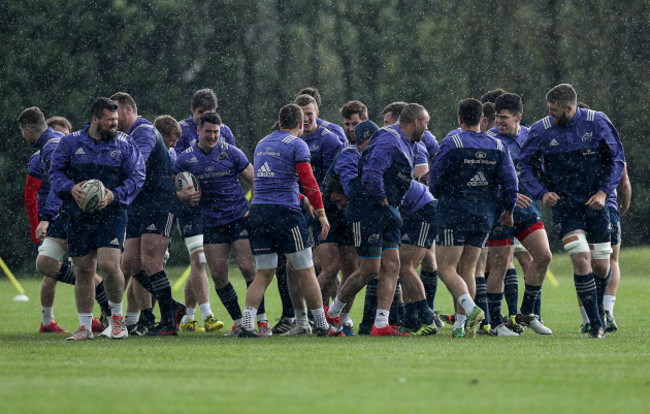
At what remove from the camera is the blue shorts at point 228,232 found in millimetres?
10602

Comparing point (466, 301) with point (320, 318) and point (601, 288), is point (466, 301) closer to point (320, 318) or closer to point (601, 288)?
point (320, 318)

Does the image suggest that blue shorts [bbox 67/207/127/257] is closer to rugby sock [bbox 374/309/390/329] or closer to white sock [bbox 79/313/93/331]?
white sock [bbox 79/313/93/331]

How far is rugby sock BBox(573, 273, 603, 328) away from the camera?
32.0 ft

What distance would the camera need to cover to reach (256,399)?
591cm

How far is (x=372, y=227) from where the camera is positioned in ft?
33.4

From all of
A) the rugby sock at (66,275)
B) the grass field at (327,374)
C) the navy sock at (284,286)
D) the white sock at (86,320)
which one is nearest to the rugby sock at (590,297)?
the grass field at (327,374)

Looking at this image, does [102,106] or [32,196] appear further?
[32,196]

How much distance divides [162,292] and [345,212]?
194cm

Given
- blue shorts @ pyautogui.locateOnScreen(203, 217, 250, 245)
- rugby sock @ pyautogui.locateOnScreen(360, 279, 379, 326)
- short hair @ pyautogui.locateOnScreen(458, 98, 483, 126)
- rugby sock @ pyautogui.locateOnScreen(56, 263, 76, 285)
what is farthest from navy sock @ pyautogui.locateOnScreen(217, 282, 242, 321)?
short hair @ pyautogui.locateOnScreen(458, 98, 483, 126)

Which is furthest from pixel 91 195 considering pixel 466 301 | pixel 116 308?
pixel 466 301

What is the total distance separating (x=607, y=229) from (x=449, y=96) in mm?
25056

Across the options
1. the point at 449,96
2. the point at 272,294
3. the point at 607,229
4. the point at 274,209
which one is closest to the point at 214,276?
the point at 274,209

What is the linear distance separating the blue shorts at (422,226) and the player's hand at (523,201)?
32.3 inches

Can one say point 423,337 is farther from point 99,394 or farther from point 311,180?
point 99,394
